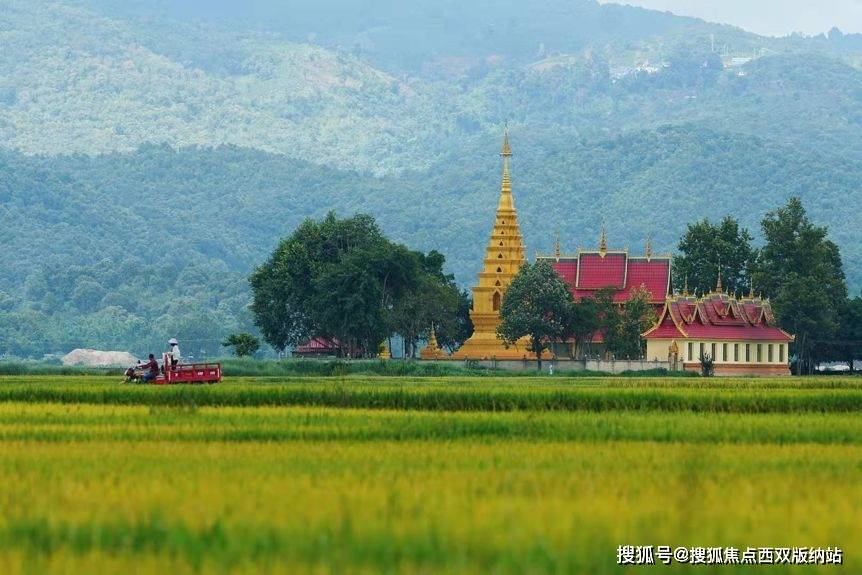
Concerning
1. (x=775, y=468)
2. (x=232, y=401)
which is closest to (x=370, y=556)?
(x=775, y=468)

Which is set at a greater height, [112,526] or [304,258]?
[304,258]

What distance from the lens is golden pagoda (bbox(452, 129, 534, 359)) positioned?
140 meters

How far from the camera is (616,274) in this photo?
14438 centimetres

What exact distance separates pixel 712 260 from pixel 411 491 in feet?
387

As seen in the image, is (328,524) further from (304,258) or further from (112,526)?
(304,258)

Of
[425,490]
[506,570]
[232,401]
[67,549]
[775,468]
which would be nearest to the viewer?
[506,570]

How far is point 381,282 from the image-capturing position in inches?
5502

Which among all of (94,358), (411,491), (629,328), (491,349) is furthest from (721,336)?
(411,491)

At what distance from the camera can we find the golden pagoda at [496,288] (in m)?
140

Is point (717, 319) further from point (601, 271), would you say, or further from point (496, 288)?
point (496, 288)

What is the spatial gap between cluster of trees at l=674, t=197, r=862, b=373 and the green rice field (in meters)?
85.0

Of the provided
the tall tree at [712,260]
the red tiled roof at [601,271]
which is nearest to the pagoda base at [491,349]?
the red tiled roof at [601,271]

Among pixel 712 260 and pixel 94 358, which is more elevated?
pixel 712 260

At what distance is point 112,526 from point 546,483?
763 centimetres
